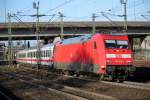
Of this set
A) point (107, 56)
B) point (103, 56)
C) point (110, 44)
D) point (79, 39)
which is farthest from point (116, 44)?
point (79, 39)

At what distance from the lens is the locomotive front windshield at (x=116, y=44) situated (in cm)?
2553

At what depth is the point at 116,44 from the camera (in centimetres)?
2577

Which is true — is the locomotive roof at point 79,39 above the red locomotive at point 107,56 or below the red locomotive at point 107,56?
above

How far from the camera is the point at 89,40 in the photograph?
27516 millimetres

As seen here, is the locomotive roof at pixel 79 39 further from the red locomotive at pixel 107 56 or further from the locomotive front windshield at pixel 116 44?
the locomotive front windshield at pixel 116 44

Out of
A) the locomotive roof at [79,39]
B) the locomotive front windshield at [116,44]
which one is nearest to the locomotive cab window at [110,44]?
the locomotive front windshield at [116,44]

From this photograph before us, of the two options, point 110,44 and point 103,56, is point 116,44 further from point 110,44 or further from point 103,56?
point 103,56

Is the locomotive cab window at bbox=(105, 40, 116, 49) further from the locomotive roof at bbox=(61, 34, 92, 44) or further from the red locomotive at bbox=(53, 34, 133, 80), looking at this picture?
the locomotive roof at bbox=(61, 34, 92, 44)

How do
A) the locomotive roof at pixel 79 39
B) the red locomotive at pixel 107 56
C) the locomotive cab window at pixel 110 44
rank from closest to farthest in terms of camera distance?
the red locomotive at pixel 107 56, the locomotive cab window at pixel 110 44, the locomotive roof at pixel 79 39

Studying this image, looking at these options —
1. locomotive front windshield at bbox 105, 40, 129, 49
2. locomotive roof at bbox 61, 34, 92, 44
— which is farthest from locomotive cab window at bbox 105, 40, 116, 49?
locomotive roof at bbox 61, 34, 92, 44

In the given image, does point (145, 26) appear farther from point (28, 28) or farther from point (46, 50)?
point (46, 50)

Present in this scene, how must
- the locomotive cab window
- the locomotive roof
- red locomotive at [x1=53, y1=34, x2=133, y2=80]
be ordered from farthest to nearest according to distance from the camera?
1. the locomotive roof
2. the locomotive cab window
3. red locomotive at [x1=53, y1=34, x2=133, y2=80]

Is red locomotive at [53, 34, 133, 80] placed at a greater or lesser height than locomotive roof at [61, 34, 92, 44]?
lesser

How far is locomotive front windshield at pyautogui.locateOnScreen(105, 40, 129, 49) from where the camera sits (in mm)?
25528
